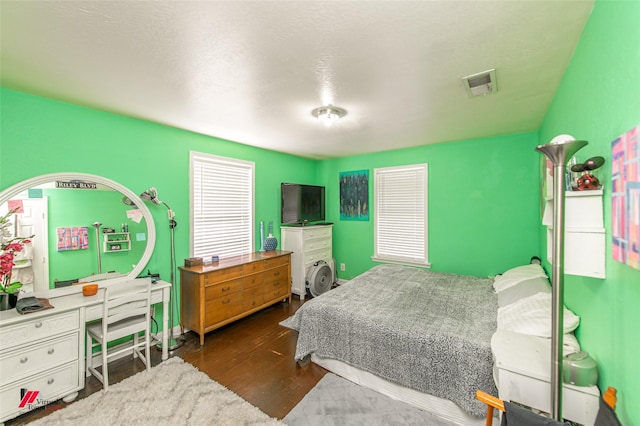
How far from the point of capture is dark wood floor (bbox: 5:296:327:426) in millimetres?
2006

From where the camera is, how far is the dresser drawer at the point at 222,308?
2.87 m

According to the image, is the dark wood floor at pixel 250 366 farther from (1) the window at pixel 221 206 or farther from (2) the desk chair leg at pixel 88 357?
(1) the window at pixel 221 206

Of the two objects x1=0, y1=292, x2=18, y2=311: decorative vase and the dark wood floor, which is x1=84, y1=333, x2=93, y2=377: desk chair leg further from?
x1=0, y1=292, x2=18, y2=311: decorative vase

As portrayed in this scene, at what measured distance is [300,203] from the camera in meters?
4.49

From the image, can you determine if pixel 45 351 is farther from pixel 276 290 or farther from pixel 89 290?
pixel 276 290

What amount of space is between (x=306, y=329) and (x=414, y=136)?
A: 2.79m

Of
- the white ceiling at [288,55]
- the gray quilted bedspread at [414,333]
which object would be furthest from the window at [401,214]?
the white ceiling at [288,55]

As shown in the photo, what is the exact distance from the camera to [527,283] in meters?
2.25

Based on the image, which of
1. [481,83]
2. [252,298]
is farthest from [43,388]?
[481,83]

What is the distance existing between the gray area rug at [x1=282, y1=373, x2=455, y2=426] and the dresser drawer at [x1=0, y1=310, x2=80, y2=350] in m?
1.86

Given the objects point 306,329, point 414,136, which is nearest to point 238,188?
point 306,329

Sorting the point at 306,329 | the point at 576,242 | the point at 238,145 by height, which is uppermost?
the point at 238,145

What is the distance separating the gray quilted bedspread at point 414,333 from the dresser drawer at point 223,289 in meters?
0.99

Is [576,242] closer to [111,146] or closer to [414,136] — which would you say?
[414,136]
